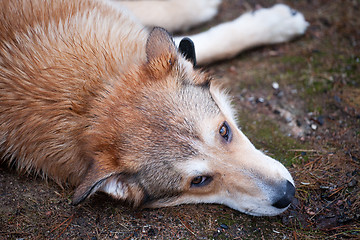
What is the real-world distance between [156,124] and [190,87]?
1.70ft

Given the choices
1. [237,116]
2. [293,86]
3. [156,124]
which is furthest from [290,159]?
[156,124]

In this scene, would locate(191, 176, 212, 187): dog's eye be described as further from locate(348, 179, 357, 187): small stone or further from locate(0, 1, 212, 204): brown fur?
locate(348, 179, 357, 187): small stone

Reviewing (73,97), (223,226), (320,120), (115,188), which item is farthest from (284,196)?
(73,97)

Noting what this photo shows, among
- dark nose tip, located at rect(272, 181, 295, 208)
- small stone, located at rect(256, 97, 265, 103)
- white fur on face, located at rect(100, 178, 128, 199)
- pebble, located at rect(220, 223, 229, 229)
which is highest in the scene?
white fur on face, located at rect(100, 178, 128, 199)

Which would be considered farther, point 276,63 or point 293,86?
point 276,63

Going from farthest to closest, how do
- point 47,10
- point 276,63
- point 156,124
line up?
1. point 276,63
2. point 47,10
3. point 156,124

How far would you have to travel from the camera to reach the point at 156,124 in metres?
2.38

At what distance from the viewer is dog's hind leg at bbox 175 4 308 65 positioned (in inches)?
164

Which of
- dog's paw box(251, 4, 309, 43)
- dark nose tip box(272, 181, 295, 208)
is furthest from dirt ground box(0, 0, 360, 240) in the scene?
dark nose tip box(272, 181, 295, 208)

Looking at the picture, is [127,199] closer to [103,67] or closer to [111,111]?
[111,111]

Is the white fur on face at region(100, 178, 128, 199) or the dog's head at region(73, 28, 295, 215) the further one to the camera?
the white fur on face at region(100, 178, 128, 199)

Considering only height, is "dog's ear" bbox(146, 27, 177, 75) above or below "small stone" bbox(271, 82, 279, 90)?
above

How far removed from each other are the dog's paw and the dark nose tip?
8.11 ft

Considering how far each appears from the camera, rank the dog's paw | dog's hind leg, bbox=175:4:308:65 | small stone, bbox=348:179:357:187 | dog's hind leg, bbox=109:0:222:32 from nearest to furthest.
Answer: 1. small stone, bbox=348:179:357:187
2. dog's hind leg, bbox=175:4:308:65
3. the dog's paw
4. dog's hind leg, bbox=109:0:222:32
